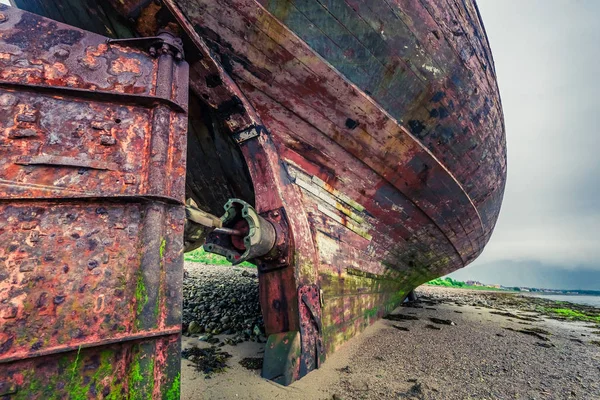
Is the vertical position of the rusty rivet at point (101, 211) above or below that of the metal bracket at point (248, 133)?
below

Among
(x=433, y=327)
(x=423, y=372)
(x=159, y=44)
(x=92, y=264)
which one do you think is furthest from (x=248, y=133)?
(x=433, y=327)

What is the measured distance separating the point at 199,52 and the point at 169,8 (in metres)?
0.31

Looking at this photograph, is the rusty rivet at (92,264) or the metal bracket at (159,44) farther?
the metal bracket at (159,44)

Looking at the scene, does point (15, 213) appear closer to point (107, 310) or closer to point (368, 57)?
point (107, 310)

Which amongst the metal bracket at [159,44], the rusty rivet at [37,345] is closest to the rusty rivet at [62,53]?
the metal bracket at [159,44]

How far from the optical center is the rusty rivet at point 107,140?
56.9 inches

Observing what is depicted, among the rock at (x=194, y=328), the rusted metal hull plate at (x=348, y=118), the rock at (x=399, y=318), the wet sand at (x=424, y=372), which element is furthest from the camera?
the rock at (x=399, y=318)

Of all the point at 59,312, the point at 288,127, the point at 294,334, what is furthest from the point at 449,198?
the point at 59,312

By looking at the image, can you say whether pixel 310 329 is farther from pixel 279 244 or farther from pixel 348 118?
pixel 348 118

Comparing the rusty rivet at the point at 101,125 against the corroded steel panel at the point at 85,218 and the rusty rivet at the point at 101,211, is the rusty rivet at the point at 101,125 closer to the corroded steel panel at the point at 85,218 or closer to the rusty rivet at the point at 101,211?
the corroded steel panel at the point at 85,218

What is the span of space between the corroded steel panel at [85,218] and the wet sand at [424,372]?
3.40ft

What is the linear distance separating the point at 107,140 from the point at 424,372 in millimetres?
3128

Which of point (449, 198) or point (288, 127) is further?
point (449, 198)

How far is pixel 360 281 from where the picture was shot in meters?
3.45
